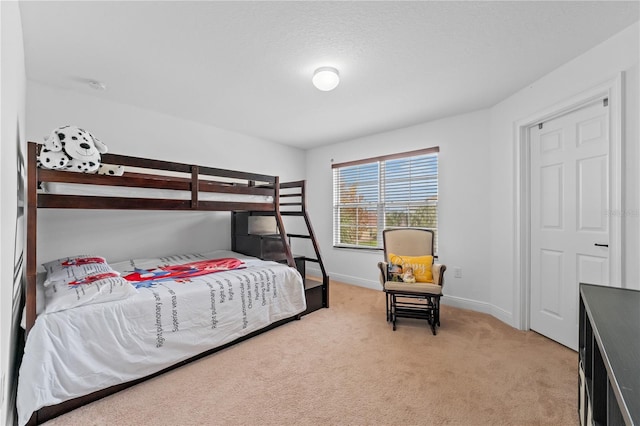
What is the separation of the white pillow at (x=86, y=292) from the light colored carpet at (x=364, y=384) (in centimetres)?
62

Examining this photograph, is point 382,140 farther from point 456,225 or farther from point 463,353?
point 463,353

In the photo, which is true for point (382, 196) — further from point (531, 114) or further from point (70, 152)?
point (70, 152)

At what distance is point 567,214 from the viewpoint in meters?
2.34

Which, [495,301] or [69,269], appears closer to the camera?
[69,269]

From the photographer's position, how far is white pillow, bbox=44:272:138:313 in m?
1.67

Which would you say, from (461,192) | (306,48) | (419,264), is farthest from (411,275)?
(306,48)

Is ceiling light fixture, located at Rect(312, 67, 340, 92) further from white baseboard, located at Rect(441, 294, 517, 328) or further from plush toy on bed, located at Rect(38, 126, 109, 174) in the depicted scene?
white baseboard, located at Rect(441, 294, 517, 328)

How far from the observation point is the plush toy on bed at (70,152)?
174 centimetres

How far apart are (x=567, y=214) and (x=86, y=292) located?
3722 mm

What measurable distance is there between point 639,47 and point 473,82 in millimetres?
1009

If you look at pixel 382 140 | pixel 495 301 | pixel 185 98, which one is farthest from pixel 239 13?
pixel 495 301

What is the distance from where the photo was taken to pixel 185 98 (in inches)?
114

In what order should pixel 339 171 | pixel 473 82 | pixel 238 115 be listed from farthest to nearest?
pixel 339 171
pixel 238 115
pixel 473 82

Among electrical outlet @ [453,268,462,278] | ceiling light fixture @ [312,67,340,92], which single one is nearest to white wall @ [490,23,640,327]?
electrical outlet @ [453,268,462,278]
